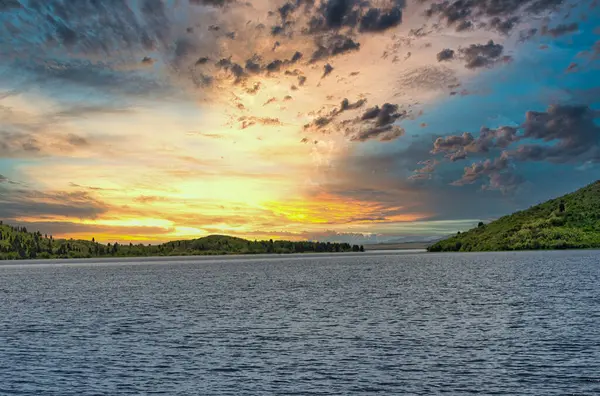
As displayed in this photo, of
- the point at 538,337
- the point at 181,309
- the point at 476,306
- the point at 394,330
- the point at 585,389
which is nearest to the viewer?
the point at 585,389

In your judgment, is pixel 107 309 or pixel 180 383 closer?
pixel 180 383

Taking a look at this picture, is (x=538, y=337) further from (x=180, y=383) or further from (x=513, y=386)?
(x=180, y=383)

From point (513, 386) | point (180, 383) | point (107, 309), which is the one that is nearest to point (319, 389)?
point (180, 383)

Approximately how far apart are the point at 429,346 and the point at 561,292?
66.3m

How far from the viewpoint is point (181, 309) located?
95312 mm

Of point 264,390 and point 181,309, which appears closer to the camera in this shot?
point 264,390

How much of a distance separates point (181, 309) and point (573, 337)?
208 ft

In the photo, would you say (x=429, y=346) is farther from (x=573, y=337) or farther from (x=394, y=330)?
(x=573, y=337)

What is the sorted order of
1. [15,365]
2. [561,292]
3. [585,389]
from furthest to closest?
[561,292] → [15,365] → [585,389]

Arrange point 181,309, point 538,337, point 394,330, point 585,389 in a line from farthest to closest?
point 181,309, point 394,330, point 538,337, point 585,389

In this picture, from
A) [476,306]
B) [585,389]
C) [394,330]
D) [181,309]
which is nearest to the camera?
[585,389]

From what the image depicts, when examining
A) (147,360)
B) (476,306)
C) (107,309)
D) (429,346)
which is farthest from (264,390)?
(107,309)

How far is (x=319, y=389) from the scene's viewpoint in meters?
39.2

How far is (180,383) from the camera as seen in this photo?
41.9 metres
